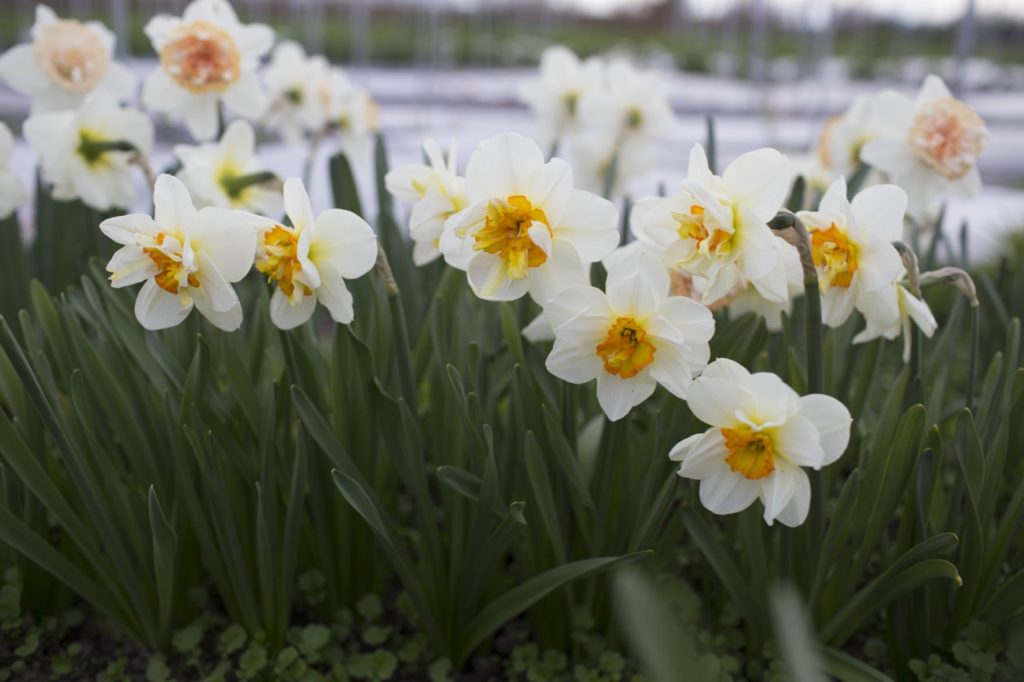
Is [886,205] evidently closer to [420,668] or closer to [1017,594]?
[1017,594]

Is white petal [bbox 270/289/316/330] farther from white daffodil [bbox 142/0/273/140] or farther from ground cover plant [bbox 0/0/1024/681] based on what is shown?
white daffodil [bbox 142/0/273/140]

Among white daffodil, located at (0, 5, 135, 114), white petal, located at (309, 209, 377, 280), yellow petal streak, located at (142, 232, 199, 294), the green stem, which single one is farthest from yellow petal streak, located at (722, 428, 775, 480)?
white daffodil, located at (0, 5, 135, 114)

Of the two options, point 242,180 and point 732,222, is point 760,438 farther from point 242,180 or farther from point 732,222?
point 242,180

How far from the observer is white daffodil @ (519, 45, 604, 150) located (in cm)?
202

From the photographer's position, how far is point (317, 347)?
1.28 m

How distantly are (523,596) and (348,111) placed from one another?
4.07 feet

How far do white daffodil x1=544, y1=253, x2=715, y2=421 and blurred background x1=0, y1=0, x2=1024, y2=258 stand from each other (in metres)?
0.82

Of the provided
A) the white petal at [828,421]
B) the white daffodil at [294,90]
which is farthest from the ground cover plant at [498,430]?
the white daffodil at [294,90]

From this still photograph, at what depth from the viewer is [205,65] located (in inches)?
60.1

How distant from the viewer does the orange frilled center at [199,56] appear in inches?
59.9

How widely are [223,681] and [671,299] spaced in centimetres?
72

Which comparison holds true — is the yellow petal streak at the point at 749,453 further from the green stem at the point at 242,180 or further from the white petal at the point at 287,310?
the green stem at the point at 242,180

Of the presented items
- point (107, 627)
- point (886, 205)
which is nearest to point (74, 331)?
point (107, 627)

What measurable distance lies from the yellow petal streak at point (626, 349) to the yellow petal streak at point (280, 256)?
0.32 metres
